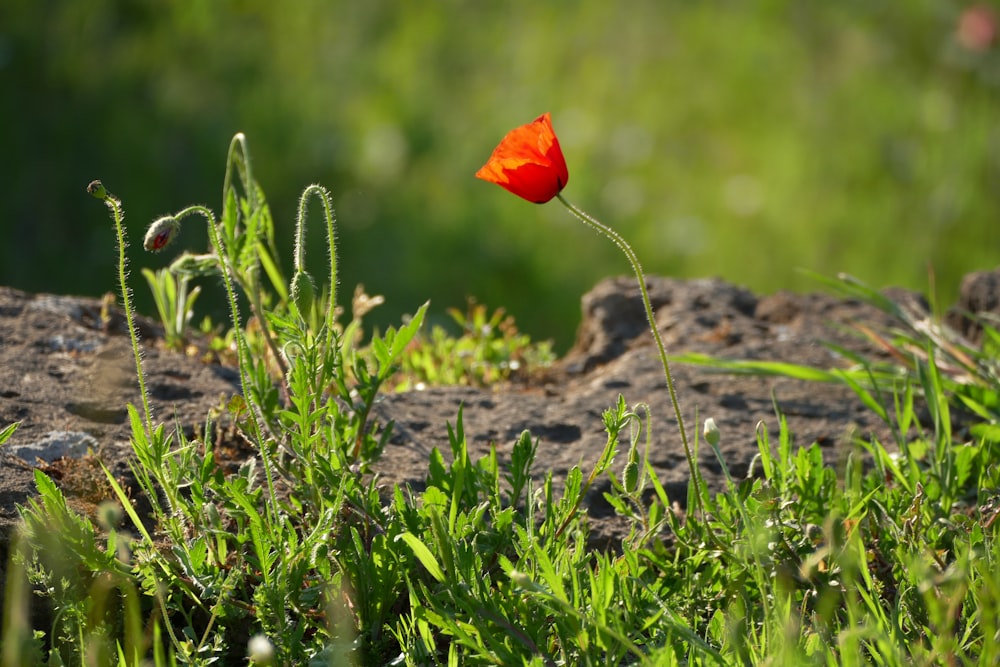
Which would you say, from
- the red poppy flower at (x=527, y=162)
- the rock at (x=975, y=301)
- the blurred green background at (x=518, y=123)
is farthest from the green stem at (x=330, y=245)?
the blurred green background at (x=518, y=123)

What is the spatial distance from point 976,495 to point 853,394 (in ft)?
1.53

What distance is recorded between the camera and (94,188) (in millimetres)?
1597

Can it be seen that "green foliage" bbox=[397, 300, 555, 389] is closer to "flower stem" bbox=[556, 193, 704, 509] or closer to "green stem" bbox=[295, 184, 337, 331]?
"green stem" bbox=[295, 184, 337, 331]

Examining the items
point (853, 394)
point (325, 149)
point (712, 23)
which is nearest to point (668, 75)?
point (712, 23)

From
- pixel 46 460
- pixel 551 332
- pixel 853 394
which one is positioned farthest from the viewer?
pixel 551 332

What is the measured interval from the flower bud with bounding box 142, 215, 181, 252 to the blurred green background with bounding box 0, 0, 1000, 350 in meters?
2.85

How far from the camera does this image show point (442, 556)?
1.62 meters

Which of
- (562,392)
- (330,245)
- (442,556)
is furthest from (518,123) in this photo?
(442,556)

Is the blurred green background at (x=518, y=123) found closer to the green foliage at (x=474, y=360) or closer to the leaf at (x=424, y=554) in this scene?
the green foliage at (x=474, y=360)

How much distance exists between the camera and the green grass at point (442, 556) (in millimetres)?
1583

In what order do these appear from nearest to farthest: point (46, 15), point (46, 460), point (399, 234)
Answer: point (46, 460)
point (399, 234)
point (46, 15)

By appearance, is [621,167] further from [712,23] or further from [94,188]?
[94,188]

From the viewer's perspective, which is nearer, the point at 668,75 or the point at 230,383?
the point at 230,383

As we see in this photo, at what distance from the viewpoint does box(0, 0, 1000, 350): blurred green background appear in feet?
15.6
